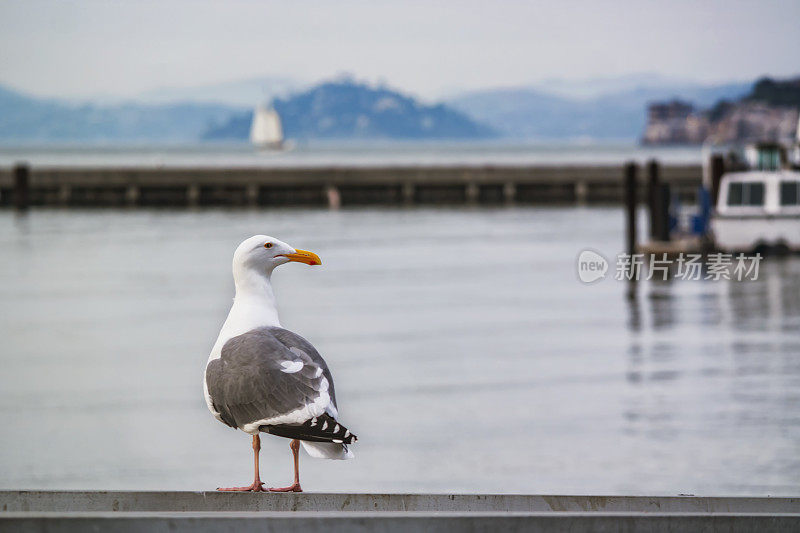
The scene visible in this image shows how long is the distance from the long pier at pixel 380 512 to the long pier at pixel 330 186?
5019 centimetres

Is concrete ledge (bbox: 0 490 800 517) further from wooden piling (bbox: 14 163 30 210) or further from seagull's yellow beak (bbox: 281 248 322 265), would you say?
wooden piling (bbox: 14 163 30 210)

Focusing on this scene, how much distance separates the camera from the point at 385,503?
12.6ft

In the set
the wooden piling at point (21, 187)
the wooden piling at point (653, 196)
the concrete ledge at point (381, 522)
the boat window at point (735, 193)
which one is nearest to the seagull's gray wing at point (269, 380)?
the concrete ledge at point (381, 522)

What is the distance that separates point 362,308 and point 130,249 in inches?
661

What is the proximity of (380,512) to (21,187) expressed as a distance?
55.0 meters

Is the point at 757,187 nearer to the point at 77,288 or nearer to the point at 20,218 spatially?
the point at 77,288

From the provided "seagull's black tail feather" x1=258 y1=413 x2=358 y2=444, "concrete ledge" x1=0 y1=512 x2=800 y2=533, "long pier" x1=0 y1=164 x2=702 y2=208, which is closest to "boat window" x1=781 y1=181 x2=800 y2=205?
"concrete ledge" x1=0 y1=512 x2=800 y2=533

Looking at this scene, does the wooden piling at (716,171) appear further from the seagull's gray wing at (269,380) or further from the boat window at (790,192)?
the seagull's gray wing at (269,380)

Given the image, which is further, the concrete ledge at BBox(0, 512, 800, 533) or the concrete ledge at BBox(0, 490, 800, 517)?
the concrete ledge at BBox(0, 490, 800, 517)

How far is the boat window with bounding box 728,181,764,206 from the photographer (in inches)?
1070

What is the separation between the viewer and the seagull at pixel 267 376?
12.5ft

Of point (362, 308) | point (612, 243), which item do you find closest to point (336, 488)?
point (362, 308)

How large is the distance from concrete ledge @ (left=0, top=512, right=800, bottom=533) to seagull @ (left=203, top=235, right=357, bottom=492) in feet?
0.97

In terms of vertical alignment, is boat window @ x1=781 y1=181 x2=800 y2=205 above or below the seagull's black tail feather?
below
